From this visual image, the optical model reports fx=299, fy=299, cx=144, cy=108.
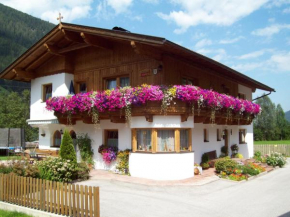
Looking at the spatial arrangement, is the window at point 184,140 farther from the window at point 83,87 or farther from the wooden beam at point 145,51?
the window at point 83,87

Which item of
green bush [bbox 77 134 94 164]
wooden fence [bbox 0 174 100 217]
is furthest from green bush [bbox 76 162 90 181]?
wooden fence [bbox 0 174 100 217]

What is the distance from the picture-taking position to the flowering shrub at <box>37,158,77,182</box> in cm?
1323

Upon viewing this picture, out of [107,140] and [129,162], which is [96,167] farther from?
[129,162]

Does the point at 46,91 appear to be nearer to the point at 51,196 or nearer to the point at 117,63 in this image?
the point at 117,63

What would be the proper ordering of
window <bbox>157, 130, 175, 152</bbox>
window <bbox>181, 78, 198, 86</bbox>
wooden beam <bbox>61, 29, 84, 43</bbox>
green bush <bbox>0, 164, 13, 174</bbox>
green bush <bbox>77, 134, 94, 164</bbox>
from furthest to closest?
green bush <bbox>77, 134, 94, 164</bbox> → wooden beam <bbox>61, 29, 84, 43</bbox> → window <bbox>181, 78, 198, 86</bbox> → window <bbox>157, 130, 175, 152</bbox> → green bush <bbox>0, 164, 13, 174</bbox>

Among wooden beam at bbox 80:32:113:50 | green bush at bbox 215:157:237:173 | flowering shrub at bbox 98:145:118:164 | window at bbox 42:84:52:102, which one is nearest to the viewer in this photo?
green bush at bbox 215:157:237:173

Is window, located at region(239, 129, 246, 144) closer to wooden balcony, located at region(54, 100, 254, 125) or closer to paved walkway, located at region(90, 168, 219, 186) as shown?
wooden balcony, located at region(54, 100, 254, 125)

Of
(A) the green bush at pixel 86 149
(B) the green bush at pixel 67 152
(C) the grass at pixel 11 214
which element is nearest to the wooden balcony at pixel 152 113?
(A) the green bush at pixel 86 149

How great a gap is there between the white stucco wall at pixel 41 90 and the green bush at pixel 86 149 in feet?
9.99

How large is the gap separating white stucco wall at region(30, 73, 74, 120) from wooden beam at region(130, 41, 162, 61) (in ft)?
21.5

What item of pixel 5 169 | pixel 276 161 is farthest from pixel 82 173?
pixel 276 161

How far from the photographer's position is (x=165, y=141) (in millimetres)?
14727

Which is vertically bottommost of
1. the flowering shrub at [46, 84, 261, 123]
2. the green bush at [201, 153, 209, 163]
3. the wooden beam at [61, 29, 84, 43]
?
the green bush at [201, 153, 209, 163]

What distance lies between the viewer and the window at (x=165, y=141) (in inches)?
578
